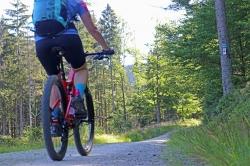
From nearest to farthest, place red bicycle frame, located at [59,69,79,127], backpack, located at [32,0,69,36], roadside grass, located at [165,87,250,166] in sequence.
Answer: roadside grass, located at [165,87,250,166] → backpack, located at [32,0,69,36] → red bicycle frame, located at [59,69,79,127]

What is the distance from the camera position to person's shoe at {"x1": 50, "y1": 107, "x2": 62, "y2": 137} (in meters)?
4.87

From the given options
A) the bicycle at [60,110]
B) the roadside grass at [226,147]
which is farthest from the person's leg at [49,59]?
the roadside grass at [226,147]

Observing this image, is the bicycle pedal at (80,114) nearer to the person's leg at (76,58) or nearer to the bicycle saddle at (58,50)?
the person's leg at (76,58)

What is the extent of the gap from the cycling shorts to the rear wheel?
166 mm

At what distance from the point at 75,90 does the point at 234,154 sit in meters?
2.53

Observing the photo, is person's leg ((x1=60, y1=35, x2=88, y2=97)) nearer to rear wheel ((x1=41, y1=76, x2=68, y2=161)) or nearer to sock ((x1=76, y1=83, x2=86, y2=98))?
sock ((x1=76, y1=83, x2=86, y2=98))

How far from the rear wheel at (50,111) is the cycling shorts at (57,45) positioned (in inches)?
6.6

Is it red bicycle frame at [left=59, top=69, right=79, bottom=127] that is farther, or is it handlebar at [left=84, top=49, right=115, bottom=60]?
handlebar at [left=84, top=49, right=115, bottom=60]

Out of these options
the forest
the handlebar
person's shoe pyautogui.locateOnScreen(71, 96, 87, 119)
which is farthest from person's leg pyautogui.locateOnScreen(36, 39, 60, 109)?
the forest

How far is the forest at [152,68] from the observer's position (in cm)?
2320

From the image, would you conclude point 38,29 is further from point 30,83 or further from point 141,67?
point 141,67

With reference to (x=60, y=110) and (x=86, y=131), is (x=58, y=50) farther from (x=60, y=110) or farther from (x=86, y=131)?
(x=86, y=131)

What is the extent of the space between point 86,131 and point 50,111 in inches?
52.2

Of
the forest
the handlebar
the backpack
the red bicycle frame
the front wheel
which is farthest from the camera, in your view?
the forest
